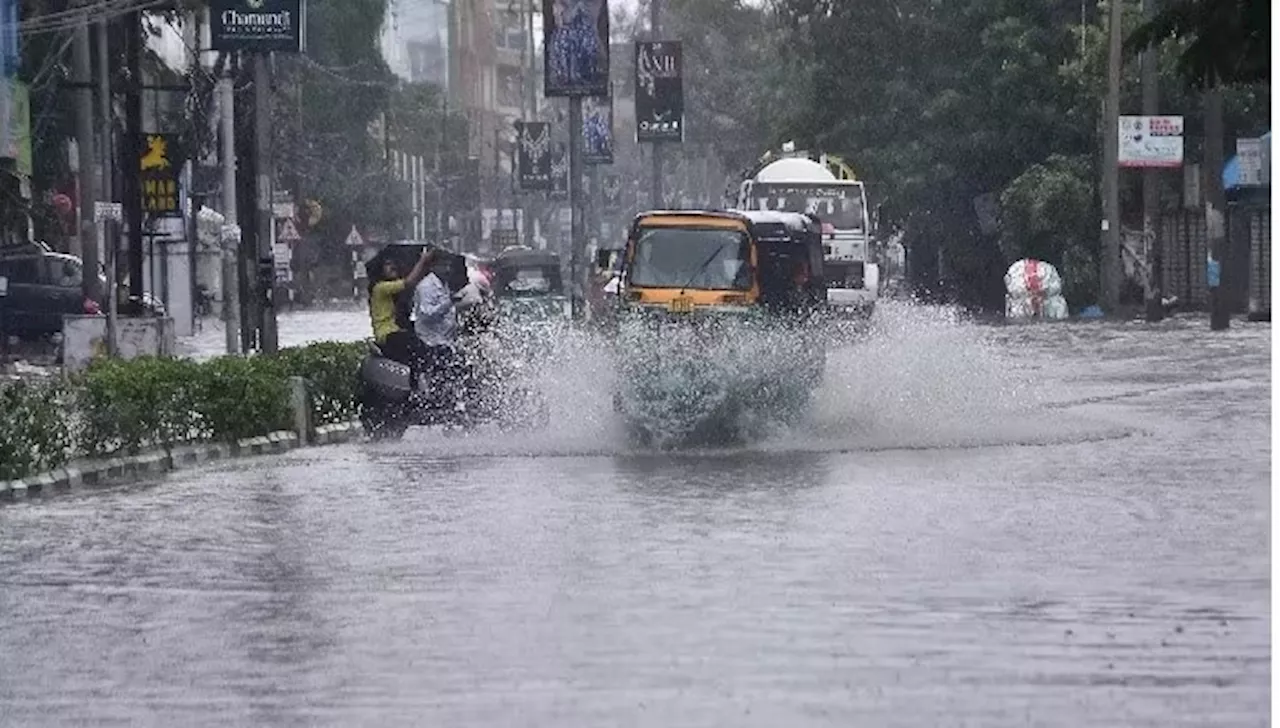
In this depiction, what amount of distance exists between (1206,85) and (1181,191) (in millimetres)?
50500

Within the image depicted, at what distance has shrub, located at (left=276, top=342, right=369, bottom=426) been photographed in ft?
93.1

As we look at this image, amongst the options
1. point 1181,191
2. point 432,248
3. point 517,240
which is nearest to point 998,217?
point 1181,191

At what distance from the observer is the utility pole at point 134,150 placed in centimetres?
4497

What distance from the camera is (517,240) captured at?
143 metres

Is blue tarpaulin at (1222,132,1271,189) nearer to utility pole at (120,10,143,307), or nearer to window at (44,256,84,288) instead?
window at (44,256,84,288)

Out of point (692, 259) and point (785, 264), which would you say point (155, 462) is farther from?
point (785, 264)

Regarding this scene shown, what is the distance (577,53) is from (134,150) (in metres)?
16.4

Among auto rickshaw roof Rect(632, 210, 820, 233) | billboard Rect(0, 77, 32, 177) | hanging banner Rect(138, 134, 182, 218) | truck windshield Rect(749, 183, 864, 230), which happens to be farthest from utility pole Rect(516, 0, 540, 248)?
auto rickshaw roof Rect(632, 210, 820, 233)

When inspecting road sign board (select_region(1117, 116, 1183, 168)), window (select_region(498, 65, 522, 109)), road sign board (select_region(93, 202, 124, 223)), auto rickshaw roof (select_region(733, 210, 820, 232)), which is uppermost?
window (select_region(498, 65, 522, 109))

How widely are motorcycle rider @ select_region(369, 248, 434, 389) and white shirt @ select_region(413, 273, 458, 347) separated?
0.08 metres

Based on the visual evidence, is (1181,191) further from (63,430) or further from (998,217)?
(63,430)

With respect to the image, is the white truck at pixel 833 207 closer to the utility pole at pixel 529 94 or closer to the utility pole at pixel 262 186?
the utility pole at pixel 262 186

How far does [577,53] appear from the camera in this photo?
6016 cm

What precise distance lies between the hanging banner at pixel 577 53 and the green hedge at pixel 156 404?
3143cm
